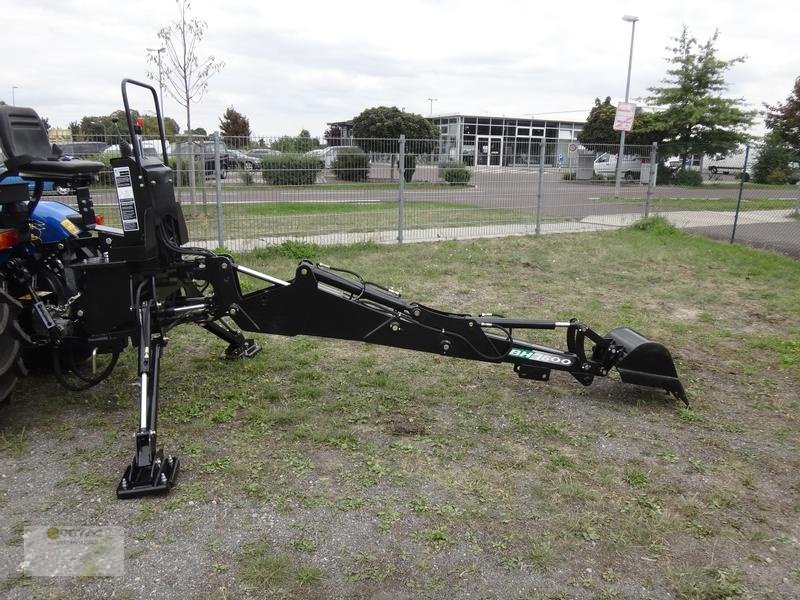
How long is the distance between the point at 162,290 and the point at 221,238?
6.68 m

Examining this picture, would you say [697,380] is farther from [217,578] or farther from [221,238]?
[221,238]

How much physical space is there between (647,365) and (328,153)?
8.06m

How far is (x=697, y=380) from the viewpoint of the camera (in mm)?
5438

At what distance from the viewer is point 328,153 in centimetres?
1142

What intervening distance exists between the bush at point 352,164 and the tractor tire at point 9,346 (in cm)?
805

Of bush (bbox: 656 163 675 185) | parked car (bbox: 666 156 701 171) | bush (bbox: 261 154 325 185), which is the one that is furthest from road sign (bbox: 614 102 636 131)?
bush (bbox: 261 154 325 185)

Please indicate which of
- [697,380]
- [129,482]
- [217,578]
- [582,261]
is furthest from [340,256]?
[217,578]

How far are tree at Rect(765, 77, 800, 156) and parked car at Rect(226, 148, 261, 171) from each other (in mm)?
25884

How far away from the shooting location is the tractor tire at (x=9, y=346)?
394cm

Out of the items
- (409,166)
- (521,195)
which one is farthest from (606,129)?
(409,166)

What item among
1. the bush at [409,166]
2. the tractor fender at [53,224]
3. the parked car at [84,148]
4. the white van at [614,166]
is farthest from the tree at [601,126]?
the tractor fender at [53,224]

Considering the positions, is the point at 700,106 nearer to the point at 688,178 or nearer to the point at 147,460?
the point at 688,178

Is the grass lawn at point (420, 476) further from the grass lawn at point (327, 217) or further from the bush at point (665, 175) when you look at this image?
the bush at point (665, 175)
